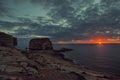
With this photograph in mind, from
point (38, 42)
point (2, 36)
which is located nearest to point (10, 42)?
point (2, 36)

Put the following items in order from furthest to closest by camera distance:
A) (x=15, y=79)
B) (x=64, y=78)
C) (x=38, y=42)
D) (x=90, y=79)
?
(x=38, y=42) < (x=90, y=79) < (x=64, y=78) < (x=15, y=79)

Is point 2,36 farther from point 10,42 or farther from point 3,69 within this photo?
point 3,69

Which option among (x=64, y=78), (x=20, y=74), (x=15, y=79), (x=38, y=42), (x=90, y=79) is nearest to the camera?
(x=15, y=79)

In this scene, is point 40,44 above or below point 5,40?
below

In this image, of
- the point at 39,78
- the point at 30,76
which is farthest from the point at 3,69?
the point at 39,78

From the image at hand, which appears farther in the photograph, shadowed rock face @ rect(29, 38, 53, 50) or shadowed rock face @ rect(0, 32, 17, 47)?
shadowed rock face @ rect(29, 38, 53, 50)

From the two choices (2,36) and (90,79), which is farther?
(2,36)

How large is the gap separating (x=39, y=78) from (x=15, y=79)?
511 cm

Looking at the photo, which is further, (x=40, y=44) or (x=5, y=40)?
(x=40, y=44)

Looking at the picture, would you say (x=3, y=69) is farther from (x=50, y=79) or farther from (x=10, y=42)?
(x=10, y=42)

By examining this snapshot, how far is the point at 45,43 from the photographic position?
128 meters

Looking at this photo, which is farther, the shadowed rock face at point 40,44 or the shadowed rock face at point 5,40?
the shadowed rock face at point 40,44

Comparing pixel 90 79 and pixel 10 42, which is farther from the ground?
pixel 10 42

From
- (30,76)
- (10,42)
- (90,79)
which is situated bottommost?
(90,79)
